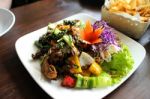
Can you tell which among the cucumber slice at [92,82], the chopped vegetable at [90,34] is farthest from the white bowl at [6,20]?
the cucumber slice at [92,82]

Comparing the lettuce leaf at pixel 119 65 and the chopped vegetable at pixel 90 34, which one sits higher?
the chopped vegetable at pixel 90 34

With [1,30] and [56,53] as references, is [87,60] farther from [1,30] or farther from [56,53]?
[1,30]

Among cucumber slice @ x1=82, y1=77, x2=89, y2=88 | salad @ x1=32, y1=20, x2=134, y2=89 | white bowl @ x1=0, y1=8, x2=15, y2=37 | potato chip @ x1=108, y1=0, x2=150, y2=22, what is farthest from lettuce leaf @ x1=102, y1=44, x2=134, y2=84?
white bowl @ x1=0, y1=8, x2=15, y2=37

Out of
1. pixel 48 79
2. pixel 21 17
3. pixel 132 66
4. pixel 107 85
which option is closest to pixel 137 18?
pixel 132 66

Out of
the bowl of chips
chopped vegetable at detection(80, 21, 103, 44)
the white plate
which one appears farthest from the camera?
the bowl of chips

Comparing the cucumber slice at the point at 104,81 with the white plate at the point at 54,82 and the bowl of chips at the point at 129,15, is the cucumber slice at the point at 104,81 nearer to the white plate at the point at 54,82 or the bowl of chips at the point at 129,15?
the white plate at the point at 54,82

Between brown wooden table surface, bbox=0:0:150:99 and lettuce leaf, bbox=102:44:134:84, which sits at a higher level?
lettuce leaf, bbox=102:44:134:84

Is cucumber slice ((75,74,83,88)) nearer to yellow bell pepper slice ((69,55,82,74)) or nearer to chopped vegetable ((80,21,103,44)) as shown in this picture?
yellow bell pepper slice ((69,55,82,74))
